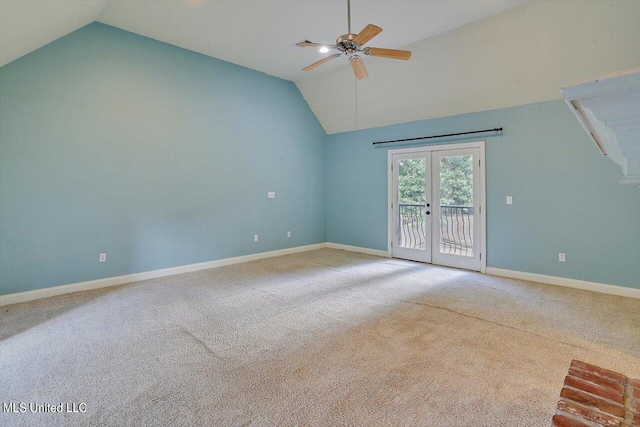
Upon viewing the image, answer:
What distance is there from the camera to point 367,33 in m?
2.69

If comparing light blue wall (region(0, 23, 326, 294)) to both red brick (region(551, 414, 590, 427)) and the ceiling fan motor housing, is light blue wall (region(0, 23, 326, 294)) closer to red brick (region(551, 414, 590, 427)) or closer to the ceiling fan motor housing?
the ceiling fan motor housing

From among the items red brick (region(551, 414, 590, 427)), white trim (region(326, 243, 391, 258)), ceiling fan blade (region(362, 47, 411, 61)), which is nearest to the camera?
red brick (region(551, 414, 590, 427))

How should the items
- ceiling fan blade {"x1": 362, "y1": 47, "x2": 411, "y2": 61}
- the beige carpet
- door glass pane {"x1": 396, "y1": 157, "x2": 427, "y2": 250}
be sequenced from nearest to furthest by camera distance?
the beige carpet < ceiling fan blade {"x1": 362, "y1": 47, "x2": 411, "y2": 61} < door glass pane {"x1": 396, "y1": 157, "x2": 427, "y2": 250}

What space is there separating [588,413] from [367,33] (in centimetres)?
284

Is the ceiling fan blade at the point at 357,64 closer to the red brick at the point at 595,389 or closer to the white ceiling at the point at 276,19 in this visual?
the white ceiling at the point at 276,19

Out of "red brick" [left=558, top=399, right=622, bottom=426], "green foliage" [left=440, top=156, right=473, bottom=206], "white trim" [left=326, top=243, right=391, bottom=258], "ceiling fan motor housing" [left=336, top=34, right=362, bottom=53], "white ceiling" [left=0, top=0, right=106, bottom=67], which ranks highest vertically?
"white ceiling" [left=0, top=0, right=106, bottom=67]

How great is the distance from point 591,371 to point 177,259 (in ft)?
16.2

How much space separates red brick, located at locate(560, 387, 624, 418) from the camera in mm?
838

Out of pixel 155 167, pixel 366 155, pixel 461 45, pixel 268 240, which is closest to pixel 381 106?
pixel 366 155

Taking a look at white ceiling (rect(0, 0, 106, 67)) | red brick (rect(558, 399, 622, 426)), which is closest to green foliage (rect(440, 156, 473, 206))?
red brick (rect(558, 399, 622, 426))

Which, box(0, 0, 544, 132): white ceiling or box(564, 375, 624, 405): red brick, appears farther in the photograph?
box(0, 0, 544, 132): white ceiling

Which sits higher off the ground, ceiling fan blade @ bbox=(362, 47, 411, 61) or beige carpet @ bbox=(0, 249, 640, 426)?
ceiling fan blade @ bbox=(362, 47, 411, 61)

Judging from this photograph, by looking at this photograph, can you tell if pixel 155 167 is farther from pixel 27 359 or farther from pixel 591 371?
pixel 591 371

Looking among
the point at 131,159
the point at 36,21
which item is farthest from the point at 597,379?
the point at 131,159
